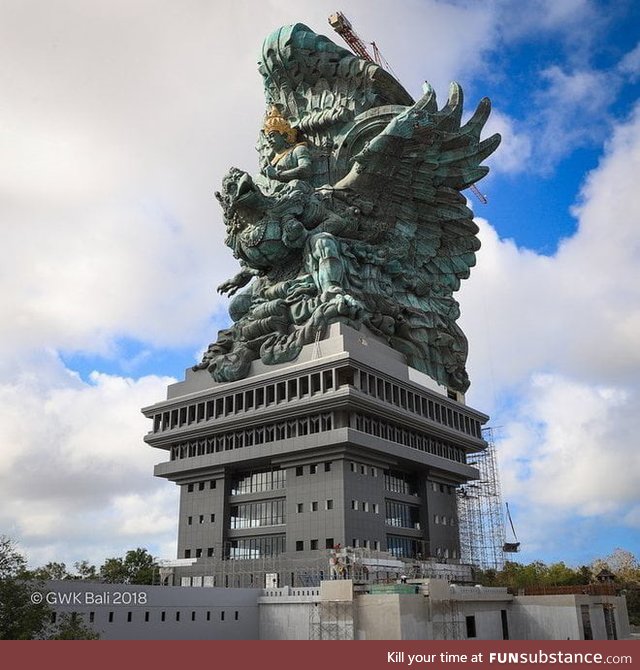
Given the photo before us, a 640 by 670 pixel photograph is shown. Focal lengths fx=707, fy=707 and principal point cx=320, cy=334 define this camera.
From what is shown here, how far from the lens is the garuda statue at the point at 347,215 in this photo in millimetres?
65250

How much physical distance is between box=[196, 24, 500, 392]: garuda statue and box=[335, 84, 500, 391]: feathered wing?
5.2 inches

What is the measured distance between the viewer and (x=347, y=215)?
229 feet

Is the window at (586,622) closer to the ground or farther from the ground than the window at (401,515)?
closer to the ground

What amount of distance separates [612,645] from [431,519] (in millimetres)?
36521

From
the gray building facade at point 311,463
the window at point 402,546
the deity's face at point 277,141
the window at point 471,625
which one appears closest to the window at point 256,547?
the gray building facade at point 311,463

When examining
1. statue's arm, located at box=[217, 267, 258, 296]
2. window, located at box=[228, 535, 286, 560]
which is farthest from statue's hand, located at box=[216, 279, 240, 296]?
window, located at box=[228, 535, 286, 560]

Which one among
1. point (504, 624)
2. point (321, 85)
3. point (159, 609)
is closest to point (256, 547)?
point (159, 609)

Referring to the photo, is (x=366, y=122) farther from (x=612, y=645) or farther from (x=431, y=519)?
(x=612, y=645)

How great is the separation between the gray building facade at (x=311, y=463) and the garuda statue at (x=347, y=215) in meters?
3.53

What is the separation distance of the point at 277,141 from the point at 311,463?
3711 cm

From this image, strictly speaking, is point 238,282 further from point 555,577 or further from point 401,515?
point 555,577

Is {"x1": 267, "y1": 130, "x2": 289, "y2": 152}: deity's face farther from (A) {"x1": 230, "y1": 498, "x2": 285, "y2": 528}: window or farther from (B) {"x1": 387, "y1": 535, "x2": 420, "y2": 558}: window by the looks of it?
(B) {"x1": 387, "y1": 535, "x2": 420, "y2": 558}: window

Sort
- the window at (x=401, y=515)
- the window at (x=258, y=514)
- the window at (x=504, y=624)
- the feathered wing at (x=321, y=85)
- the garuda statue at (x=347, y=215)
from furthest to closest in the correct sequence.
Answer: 1. the feathered wing at (x=321, y=85)
2. the garuda statue at (x=347, y=215)
3. the window at (x=401, y=515)
4. the window at (x=258, y=514)
5. the window at (x=504, y=624)

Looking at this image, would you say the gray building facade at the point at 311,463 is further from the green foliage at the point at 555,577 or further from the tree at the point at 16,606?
the tree at the point at 16,606
